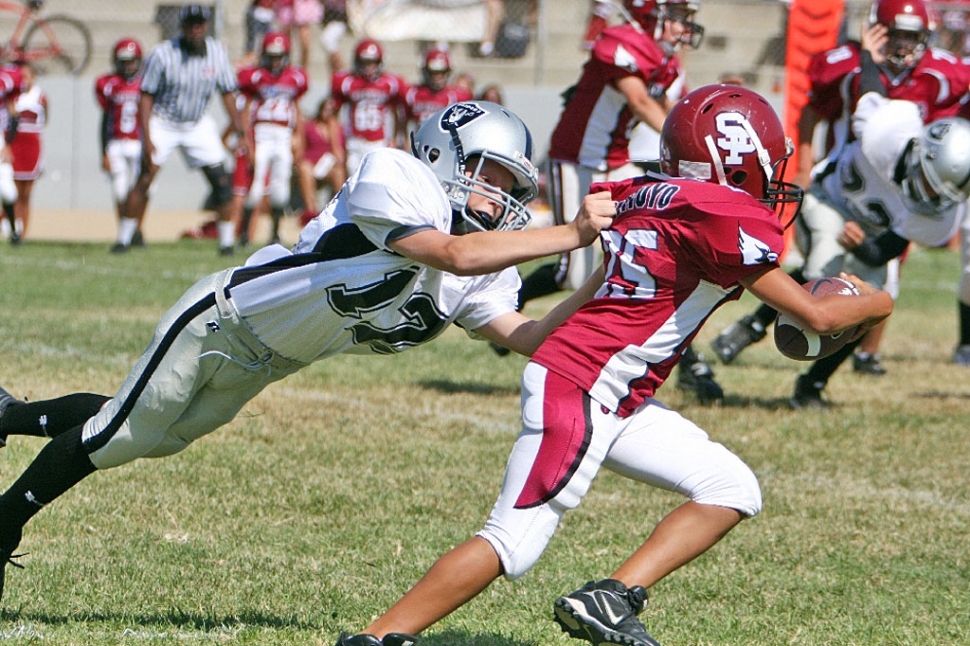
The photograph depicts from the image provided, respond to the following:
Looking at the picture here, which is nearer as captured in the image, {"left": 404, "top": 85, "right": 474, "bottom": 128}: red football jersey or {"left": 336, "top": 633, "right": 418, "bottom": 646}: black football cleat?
{"left": 336, "top": 633, "right": 418, "bottom": 646}: black football cleat

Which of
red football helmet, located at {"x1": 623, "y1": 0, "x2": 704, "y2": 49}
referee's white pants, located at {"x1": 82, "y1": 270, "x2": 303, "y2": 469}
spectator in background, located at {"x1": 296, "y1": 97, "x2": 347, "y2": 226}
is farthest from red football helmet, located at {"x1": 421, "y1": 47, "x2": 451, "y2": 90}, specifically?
referee's white pants, located at {"x1": 82, "y1": 270, "x2": 303, "y2": 469}

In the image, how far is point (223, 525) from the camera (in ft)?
14.7

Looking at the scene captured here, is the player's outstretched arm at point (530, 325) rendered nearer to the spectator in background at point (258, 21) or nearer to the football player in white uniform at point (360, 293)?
the football player in white uniform at point (360, 293)

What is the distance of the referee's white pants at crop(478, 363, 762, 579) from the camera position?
3.08 metres

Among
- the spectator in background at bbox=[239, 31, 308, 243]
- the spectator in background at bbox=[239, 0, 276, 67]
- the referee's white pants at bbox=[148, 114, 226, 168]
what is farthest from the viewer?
the spectator in background at bbox=[239, 0, 276, 67]

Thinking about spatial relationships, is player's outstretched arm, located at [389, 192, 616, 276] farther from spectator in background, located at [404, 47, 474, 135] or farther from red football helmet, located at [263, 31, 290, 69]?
spectator in background, located at [404, 47, 474, 135]

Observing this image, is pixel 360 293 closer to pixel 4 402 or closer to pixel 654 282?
pixel 654 282

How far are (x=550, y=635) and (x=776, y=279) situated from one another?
45.7 inches

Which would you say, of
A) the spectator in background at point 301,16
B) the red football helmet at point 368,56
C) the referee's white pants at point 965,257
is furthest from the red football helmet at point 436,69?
the referee's white pants at point 965,257

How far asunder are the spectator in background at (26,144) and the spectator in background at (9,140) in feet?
0.33

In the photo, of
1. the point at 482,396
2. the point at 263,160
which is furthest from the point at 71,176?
the point at 482,396

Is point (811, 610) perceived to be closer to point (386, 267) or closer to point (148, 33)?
point (386, 267)

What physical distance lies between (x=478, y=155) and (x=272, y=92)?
1087cm

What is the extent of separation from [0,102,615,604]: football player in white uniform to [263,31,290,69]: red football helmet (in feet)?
34.5
